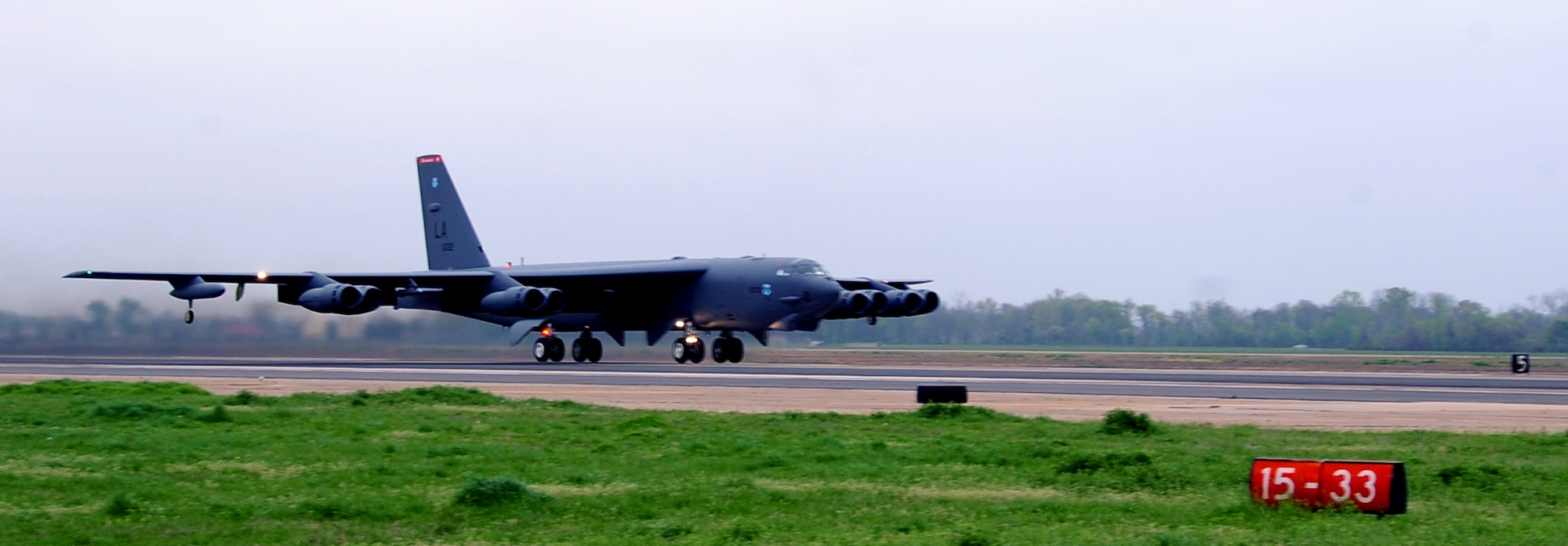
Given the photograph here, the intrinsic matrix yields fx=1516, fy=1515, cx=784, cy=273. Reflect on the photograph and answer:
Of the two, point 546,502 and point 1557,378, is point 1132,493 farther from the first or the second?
point 1557,378

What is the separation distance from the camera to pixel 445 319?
44719 millimetres

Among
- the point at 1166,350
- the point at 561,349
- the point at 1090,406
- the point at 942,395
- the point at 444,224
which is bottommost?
the point at 1090,406

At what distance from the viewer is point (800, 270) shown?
38.7m

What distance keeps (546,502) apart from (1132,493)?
4124mm

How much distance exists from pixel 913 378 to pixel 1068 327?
105 feet

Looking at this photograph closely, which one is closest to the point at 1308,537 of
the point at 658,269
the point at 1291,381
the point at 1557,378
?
the point at 1291,381

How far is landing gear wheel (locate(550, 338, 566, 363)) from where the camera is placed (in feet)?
143

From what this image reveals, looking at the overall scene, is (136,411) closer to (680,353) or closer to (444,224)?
(680,353)

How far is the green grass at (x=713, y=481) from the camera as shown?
358 inches

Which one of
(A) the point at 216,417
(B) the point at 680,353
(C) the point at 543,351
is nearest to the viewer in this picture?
(A) the point at 216,417

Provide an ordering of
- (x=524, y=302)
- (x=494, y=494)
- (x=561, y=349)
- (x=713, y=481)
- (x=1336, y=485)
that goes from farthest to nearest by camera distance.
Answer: (x=561, y=349)
(x=524, y=302)
(x=713, y=481)
(x=494, y=494)
(x=1336, y=485)

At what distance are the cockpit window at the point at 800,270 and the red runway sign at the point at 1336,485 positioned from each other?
28990 mm

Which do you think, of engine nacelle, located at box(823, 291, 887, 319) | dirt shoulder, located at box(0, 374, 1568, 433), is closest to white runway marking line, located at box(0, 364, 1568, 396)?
dirt shoulder, located at box(0, 374, 1568, 433)

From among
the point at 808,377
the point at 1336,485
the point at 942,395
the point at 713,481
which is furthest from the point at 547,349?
the point at 1336,485
